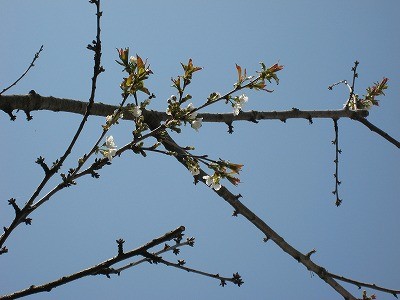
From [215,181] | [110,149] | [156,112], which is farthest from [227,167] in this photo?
[156,112]

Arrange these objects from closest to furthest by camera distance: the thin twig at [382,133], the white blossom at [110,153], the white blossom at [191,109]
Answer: the white blossom at [110,153], the white blossom at [191,109], the thin twig at [382,133]

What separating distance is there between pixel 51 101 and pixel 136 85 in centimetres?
132

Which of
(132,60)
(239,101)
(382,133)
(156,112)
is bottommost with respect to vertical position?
(132,60)

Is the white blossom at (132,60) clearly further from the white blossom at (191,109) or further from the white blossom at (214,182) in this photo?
the white blossom at (214,182)

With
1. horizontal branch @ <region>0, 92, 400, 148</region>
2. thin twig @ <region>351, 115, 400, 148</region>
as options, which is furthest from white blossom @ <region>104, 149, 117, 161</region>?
thin twig @ <region>351, 115, 400, 148</region>

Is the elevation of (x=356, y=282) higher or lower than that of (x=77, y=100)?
lower

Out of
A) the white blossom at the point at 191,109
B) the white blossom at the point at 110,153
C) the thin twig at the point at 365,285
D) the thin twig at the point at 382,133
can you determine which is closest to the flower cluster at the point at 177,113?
the white blossom at the point at 191,109

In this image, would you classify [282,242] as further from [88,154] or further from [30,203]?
[30,203]

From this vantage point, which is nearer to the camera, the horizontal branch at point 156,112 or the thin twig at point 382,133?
the horizontal branch at point 156,112

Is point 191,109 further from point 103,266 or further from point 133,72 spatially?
point 103,266

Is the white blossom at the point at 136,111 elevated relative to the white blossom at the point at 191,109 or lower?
lower

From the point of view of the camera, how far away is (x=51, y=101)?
3.18m

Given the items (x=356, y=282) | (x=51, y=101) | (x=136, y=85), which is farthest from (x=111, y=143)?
(x=356, y=282)

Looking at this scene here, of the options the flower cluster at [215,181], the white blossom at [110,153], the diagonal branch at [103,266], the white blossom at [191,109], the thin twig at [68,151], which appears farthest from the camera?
the flower cluster at [215,181]
